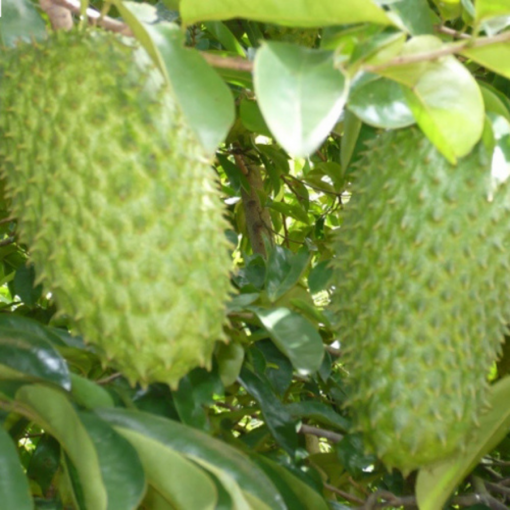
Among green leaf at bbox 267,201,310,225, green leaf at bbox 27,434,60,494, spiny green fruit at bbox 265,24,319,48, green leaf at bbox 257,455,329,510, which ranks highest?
spiny green fruit at bbox 265,24,319,48

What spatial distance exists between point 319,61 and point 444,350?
0.49m

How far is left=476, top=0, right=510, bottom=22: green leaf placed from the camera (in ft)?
3.39

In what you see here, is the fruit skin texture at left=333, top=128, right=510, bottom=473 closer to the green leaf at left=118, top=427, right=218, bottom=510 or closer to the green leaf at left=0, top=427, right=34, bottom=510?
the green leaf at left=118, top=427, right=218, bottom=510

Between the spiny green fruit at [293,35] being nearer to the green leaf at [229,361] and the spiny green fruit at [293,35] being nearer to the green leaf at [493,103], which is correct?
the green leaf at [229,361]

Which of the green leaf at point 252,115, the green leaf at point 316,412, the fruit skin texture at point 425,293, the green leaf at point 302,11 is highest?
the green leaf at point 302,11

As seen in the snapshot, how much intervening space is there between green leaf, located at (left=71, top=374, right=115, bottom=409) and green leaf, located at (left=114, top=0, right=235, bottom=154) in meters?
0.52

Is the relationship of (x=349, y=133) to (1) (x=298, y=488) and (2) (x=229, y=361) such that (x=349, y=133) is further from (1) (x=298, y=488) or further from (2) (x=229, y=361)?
(1) (x=298, y=488)

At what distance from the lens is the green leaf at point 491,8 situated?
103 centimetres

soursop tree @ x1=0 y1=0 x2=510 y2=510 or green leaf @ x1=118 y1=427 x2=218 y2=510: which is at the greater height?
soursop tree @ x1=0 y1=0 x2=510 y2=510

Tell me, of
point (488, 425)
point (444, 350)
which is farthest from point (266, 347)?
point (444, 350)

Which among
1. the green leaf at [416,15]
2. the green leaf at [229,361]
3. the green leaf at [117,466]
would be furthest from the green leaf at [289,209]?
the green leaf at [117,466]

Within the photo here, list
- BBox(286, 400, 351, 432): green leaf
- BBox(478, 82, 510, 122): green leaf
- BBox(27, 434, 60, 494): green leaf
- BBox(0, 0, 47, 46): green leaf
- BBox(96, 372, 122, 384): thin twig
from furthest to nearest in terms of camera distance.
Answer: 1. BBox(286, 400, 351, 432): green leaf
2. BBox(27, 434, 60, 494): green leaf
3. BBox(96, 372, 122, 384): thin twig
4. BBox(0, 0, 47, 46): green leaf
5. BBox(478, 82, 510, 122): green leaf

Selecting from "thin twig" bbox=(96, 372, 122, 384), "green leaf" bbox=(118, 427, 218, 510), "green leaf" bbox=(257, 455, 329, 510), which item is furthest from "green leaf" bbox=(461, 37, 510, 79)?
"thin twig" bbox=(96, 372, 122, 384)

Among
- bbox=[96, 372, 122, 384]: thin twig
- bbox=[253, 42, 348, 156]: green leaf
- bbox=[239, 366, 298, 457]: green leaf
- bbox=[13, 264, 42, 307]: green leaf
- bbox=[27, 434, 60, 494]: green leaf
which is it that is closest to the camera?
bbox=[253, 42, 348, 156]: green leaf
